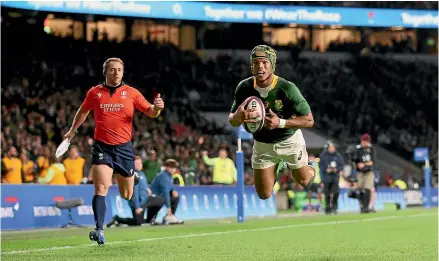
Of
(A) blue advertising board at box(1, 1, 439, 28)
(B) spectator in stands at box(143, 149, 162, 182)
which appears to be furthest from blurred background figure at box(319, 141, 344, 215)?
(A) blue advertising board at box(1, 1, 439, 28)

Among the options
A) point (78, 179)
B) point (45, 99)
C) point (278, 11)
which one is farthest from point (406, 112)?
point (78, 179)

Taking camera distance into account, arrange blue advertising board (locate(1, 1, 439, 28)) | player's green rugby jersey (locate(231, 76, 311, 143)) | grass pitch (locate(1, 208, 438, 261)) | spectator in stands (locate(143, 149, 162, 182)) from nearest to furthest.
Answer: player's green rugby jersey (locate(231, 76, 311, 143)), grass pitch (locate(1, 208, 438, 261)), spectator in stands (locate(143, 149, 162, 182)), blue advertising board (locate(1, 1, 439, 28))

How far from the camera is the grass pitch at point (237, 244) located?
11508 millimetres

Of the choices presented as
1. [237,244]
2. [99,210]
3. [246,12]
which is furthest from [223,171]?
[246,12]

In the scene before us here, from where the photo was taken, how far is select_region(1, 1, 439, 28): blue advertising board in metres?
32.7

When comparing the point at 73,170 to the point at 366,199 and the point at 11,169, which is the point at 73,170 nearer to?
the point at 11,169

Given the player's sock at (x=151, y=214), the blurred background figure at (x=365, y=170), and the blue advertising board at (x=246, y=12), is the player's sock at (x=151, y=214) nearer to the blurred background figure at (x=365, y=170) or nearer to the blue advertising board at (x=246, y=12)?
the blurred background figure at (x=365, y=170)

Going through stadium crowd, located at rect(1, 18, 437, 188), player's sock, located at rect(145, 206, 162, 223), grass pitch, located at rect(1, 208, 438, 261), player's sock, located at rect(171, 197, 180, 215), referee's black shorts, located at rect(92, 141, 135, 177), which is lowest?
grass pitch, located at rect(1, 208, 438, 261)

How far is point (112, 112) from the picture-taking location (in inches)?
528

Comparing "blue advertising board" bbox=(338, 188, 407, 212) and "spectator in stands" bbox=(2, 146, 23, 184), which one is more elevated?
"spectator in stands" bbox=(2, 146, 23, 184)

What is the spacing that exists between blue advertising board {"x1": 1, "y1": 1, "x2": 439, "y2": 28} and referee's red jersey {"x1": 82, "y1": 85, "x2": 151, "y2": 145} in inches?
672

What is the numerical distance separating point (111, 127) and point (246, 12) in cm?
2688

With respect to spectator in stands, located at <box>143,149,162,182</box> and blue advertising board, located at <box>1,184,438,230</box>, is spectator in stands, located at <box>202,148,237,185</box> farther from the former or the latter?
spectator in stands, located at <box>143,149,162,182</box>

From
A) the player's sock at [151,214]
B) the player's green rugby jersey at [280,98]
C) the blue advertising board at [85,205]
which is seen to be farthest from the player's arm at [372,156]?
the player's green rugby jersey at [280,98]
